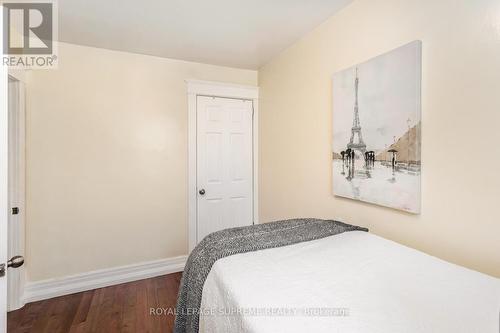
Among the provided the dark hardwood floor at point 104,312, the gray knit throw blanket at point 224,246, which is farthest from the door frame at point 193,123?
the gray knit throw blanket at point 224,246

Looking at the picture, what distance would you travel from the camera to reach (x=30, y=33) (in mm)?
2199

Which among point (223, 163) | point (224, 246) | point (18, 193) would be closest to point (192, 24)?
point (223, 163)

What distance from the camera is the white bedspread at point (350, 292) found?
776 millimetres

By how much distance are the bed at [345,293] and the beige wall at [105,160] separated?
187 cm

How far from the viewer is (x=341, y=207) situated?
199 cm

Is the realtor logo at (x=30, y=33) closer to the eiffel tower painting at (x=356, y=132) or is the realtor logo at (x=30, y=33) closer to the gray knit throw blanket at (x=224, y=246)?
the gray knit throw blanket at (x=224, y=246)

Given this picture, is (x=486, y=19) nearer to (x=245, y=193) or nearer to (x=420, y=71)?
(x=420, y=71)

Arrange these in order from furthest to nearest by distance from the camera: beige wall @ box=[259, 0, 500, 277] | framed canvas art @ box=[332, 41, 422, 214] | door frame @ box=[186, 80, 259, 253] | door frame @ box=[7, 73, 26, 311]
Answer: door frame @ box=[186, 80, 259, 253]
door frame @ box=[7, 73, 26, 311]
framed canvas art @ box=[332, 41, 422, 214]
beige wall @ box=[259, 0, 500, 277]

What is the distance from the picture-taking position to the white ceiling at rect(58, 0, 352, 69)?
1874mm

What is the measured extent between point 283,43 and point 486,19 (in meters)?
1.67

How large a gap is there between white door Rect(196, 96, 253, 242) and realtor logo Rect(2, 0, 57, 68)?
1.46 meters

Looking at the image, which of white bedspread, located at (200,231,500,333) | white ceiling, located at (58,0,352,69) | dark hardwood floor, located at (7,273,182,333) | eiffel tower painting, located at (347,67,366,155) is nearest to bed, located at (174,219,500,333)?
white bedspread, located at (200,231,500,333)

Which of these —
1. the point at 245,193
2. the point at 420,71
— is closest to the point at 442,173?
the point at 420,71

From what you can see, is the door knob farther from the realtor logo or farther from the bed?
the realtor logo
